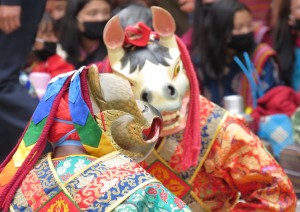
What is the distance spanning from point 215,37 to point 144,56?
6.85 feet

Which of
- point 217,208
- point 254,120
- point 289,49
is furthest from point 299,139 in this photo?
point 217,208

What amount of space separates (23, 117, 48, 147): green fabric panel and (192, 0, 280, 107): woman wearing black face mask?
252 centimetres

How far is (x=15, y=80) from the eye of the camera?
10.5ft

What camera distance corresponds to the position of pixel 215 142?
2428 millimetres

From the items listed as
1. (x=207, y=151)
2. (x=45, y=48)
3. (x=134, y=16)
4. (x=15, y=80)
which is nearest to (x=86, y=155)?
(x=207, y=151)

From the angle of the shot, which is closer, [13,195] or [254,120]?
[13,195]

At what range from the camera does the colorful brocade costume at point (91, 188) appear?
1.61 metres

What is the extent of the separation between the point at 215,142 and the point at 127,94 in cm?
74

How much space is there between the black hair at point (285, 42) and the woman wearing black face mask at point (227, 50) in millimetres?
59

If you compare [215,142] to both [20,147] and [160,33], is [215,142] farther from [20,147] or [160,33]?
[20,147]

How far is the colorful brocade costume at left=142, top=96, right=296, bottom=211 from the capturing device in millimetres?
2371

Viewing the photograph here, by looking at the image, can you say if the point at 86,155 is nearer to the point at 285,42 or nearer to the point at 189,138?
the point at 189,138

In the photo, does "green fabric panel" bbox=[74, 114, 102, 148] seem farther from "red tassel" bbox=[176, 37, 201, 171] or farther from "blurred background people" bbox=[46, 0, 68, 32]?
"blurred background people" bbox=[46, 0, 68, 32]

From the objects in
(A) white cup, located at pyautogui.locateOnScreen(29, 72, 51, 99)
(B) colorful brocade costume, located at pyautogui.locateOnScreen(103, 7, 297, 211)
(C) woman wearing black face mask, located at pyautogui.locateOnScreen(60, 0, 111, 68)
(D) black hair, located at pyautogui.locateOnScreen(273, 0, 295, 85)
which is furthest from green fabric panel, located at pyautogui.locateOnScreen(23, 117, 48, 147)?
(D) black hair, located at pyautogui.locateOnScreen(273, 0, 295, 85)
